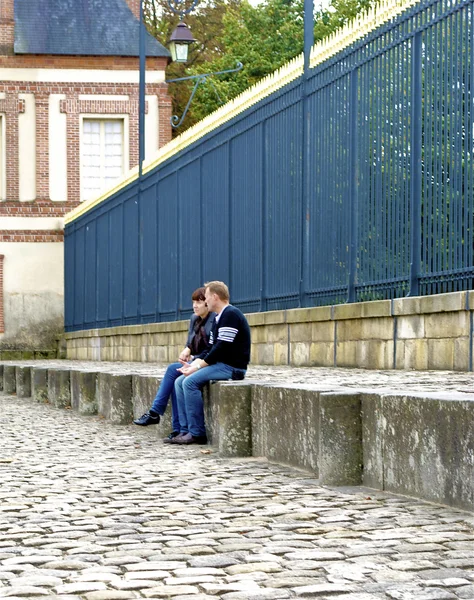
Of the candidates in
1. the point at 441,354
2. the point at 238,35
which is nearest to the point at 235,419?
the point at 441,354

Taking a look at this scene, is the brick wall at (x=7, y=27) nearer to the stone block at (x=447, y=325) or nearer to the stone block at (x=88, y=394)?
the stone block at (x=88, y=394)

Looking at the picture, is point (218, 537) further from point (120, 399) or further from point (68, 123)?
point (68, 123)

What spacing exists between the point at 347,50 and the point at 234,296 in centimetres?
429

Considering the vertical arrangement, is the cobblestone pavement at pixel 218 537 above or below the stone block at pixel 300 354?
below

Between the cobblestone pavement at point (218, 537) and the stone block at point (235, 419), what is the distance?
459 millimetres

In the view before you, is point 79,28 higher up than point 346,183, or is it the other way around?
point 79,28

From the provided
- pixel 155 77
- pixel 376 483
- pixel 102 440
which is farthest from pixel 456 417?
pixel 155 77

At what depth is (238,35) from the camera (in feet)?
140

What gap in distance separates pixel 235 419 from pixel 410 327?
181cm

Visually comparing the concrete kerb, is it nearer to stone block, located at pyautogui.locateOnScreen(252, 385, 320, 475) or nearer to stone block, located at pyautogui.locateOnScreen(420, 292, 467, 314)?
stone block, located at pyautogui.locateOnScreen(252, 385, 320, 475)

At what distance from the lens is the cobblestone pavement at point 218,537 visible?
4.34 metres

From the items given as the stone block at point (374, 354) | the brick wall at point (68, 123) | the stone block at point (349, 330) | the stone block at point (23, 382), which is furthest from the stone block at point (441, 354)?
the brick wall at point (68, 123)

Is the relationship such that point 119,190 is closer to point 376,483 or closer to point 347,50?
point 347,50

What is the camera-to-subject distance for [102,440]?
1089 cm
